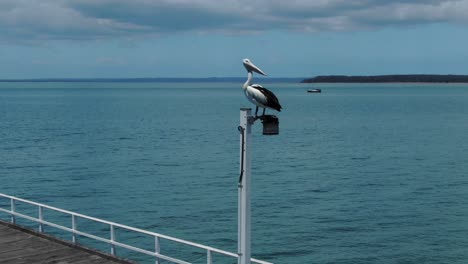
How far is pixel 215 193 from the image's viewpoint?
4231cm

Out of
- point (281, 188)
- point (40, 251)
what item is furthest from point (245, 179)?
point (281, 188)

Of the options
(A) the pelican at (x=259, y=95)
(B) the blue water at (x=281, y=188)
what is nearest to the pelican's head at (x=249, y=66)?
(A) the pelican at (x=259, y=95)

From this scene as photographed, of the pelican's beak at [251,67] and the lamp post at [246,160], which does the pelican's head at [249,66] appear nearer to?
the pelican's beak at [251,67]

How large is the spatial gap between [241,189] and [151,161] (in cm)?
4945

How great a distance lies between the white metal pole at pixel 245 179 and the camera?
11.4 m

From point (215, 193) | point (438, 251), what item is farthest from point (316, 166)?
point (438, 251)

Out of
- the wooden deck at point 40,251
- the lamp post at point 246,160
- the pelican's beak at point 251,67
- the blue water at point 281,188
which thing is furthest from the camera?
the blue water at point 281,188

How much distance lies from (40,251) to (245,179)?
27.1 feet

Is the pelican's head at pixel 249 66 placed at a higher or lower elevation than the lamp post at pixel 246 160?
higher

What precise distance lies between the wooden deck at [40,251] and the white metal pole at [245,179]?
17.7 ft

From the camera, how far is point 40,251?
17188 mm

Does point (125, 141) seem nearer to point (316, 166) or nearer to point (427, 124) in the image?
point (316, 166)

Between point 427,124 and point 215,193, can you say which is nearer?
point 215,193

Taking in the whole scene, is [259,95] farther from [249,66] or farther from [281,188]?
[281,188]
